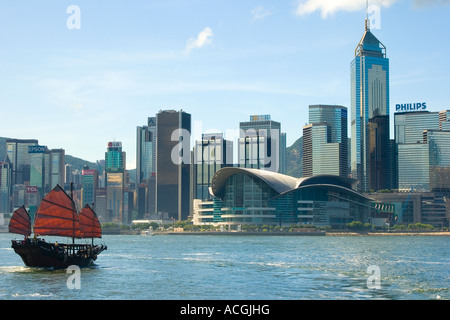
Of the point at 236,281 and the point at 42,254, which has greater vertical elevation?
the point at 42,254

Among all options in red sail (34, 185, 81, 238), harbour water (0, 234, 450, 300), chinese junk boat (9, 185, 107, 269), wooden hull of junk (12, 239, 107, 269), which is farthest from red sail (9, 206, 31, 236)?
wooden hull of junk (12, 239, 107, 269)

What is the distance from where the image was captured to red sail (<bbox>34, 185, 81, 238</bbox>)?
Answer: 91000 millimetres

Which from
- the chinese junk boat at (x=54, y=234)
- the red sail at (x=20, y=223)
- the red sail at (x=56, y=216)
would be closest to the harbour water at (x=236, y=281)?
the chinese junk boat at (x=54, y=234)

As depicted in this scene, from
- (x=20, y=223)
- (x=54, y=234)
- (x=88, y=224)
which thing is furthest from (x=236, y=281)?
(x=20, y=223)

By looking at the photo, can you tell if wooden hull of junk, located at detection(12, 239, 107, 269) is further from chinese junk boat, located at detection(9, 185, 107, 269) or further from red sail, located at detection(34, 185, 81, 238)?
red sail, located at detection(34, 185, 81, 238)

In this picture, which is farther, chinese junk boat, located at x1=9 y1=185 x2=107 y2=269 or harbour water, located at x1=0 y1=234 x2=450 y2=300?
chinese junk boat, located at x1=9 y1=185 x2=107 y2=269

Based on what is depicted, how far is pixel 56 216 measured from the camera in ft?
303

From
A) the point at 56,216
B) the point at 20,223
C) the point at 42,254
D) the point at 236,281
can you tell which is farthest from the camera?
the point at 20,223

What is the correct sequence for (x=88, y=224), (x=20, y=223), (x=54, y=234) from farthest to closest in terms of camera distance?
(x=88, y=224)
(x=20, y=223)
(x=54, y=234)

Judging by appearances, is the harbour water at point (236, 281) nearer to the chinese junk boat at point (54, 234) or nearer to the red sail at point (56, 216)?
the chinese junk boat at point (54, 234)

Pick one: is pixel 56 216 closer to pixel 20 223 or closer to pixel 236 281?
pixel 20 223

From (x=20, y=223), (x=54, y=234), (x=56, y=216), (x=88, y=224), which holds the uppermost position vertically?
(x=56, y=216)
